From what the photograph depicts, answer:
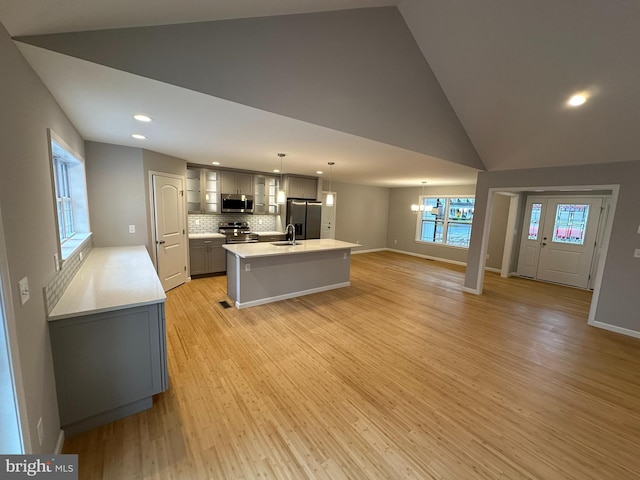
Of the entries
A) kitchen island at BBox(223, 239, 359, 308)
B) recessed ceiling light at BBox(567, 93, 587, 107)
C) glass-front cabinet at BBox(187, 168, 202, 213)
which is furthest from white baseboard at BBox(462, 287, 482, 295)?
glass-front cabinet at BBox(187, 168, 202, 213)

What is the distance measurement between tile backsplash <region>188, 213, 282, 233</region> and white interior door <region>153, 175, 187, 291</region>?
82 cm

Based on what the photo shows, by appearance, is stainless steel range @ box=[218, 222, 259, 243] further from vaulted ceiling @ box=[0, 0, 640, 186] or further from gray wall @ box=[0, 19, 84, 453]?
gray wall @ box=[0, 19, 84, 453]

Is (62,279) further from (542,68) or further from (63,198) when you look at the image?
(542,68)

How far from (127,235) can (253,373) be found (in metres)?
3.05

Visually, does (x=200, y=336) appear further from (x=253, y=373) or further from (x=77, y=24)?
(x=77, y=24)

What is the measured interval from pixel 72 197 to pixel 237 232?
2.85 meters

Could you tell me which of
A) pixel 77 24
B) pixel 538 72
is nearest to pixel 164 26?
pixel 77 24

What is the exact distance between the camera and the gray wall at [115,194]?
354cm

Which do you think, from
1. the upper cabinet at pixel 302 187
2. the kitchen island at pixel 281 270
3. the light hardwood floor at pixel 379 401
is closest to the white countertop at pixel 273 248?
the kitchen island at pixel 281 270

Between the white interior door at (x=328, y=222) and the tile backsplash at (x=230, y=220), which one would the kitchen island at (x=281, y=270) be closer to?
the tile backsplash at (x=230, y=220)

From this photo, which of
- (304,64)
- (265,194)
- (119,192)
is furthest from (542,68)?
(119,192)

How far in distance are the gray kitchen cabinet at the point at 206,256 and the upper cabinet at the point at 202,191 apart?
2.33 ft

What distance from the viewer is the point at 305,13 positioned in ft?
7.13

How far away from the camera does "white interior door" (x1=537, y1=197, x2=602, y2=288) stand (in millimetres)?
5469
